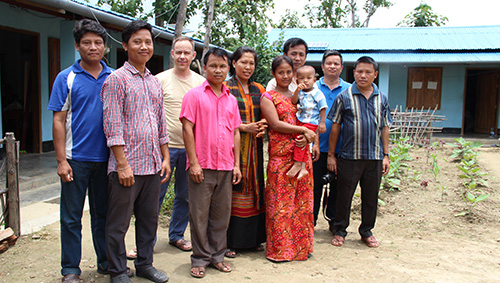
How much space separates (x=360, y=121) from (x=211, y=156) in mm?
1527

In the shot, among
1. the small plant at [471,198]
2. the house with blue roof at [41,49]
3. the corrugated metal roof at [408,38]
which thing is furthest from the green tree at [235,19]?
the small plant at [471,198]

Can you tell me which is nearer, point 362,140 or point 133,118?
point 133,118

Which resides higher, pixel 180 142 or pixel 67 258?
pixel 180 142

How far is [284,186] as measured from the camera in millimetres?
3359

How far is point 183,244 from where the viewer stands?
3617 mm

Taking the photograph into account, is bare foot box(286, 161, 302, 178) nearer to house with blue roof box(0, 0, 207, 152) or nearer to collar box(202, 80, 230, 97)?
collar box(202, 80, 230, 97)

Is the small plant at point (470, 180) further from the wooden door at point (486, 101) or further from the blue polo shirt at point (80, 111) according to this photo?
the wooden door at point (486, 101)

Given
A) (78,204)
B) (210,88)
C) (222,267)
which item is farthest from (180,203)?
(210,88)

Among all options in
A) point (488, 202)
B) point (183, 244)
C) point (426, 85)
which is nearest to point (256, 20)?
point (426, 85)

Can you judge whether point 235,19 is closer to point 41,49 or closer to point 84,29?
point 41,49

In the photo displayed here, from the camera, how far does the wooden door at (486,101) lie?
509 inches

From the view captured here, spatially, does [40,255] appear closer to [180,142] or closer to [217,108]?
[180,142]

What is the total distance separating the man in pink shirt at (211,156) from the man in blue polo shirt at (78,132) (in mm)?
632

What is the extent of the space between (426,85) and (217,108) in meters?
12.1
